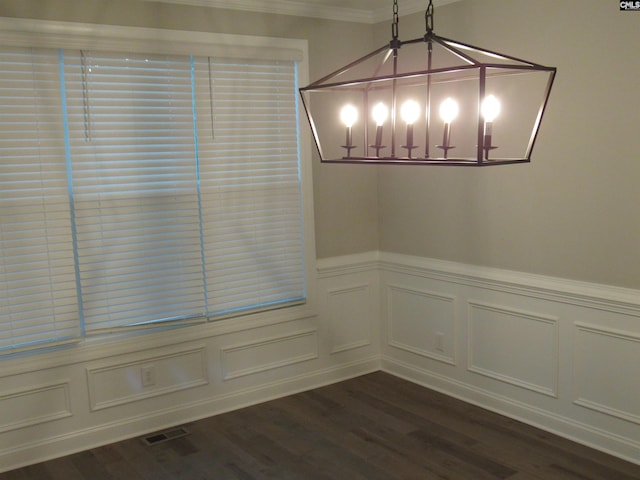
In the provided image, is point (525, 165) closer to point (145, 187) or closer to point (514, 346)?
point (514, 346)

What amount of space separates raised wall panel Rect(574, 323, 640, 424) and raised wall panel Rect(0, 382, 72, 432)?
111 inches

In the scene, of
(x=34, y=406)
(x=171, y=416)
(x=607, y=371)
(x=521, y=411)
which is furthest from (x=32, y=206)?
(x=607, y=371)

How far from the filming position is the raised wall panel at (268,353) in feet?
13.4

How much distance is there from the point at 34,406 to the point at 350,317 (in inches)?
84.3

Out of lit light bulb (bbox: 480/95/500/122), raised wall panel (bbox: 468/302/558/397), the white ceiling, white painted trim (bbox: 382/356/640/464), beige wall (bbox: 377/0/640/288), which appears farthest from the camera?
the white ceiling

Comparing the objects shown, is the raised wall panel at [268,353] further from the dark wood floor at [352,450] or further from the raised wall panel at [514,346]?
the raised wall panel at [514,346]

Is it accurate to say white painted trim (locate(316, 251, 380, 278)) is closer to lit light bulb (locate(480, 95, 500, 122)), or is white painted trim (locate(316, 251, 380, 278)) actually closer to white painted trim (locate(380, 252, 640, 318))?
white painted trim (locate(380, 252, 640, 318))

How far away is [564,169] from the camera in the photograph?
340 centimetres

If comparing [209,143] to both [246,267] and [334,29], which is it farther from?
[334,29]

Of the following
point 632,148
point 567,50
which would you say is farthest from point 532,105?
point 632,148

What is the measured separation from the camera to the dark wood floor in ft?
10.7

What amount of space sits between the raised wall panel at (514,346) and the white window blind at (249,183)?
1.24 m

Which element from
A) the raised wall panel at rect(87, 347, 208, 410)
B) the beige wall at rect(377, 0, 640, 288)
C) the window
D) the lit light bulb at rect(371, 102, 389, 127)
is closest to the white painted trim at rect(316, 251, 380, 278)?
the window

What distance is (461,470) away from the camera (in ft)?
10.7
